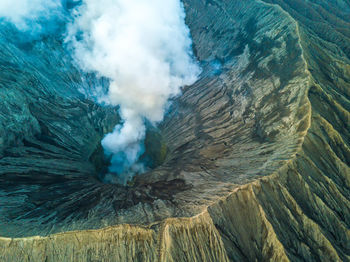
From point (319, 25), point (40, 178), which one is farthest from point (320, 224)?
point (319, 25)

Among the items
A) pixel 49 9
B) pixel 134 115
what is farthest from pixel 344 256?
pixel 49 9

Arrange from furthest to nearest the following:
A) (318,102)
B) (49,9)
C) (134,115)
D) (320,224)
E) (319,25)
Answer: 1. (319,25)
2. (49,9)
3. (134,115)
4. (318,102)
5. (320,224)

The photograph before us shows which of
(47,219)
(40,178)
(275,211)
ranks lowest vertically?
(275,211)

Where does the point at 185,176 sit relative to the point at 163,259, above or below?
above

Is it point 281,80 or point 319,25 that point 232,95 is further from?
point 319,25

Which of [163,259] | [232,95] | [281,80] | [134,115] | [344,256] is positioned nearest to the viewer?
[163,259]

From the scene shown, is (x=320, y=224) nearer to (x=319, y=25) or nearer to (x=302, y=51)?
(x=302, y=51)

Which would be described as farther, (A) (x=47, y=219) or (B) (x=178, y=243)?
(A) (x=47, y=219)
